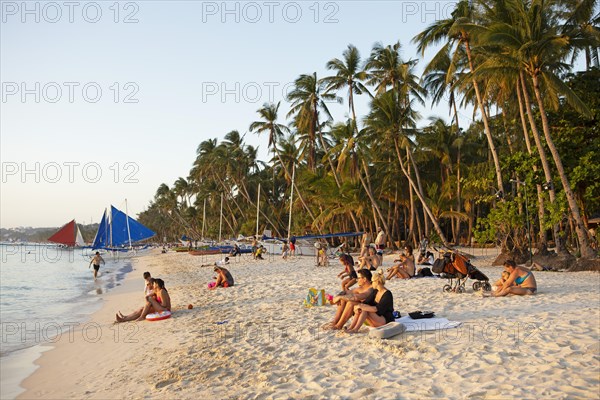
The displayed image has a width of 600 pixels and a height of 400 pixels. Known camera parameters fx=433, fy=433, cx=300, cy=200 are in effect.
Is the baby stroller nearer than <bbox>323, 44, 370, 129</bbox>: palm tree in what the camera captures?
Yes

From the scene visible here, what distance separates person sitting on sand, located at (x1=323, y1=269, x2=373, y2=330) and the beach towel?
2.51 feet

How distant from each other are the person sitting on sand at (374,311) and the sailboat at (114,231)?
42.6m

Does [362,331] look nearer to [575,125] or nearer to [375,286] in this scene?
[375,286]

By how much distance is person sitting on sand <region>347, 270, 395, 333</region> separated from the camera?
6742mm

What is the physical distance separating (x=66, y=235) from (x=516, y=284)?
168ft

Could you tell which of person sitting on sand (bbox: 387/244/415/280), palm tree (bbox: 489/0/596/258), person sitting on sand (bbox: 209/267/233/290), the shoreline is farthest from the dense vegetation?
the shoreline

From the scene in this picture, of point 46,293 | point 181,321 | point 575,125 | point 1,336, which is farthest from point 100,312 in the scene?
point 575,125

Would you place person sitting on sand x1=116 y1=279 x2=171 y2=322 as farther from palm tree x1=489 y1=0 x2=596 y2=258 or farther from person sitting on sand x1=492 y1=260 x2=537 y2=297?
palm tree x1=489 y1=0 x2=596 y2=258

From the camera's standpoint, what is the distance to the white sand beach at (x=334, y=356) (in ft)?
15.0

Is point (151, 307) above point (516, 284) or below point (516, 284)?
below

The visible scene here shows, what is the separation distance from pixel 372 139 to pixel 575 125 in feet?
43.0

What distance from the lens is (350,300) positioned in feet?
22.7

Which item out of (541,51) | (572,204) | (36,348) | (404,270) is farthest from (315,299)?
(541,51)

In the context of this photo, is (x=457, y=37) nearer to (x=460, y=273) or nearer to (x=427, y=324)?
(x=460, y=273)
